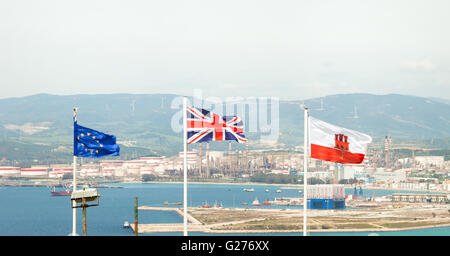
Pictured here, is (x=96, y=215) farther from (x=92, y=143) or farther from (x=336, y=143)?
(x=336, y=143)

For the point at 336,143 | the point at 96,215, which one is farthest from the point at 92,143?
the point at 96,215

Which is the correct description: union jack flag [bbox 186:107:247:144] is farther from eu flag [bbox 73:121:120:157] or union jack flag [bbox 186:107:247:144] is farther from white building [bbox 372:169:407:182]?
white building [bbox 372:169:407:182]

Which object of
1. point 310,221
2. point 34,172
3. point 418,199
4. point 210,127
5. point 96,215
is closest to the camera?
point 210,127

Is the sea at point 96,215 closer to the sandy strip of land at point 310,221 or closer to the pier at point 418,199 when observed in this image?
the sandy strip of land at point 310,221

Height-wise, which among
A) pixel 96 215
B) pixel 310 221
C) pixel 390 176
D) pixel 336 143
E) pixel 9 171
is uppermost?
pixel 336 143

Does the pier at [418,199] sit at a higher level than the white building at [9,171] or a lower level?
lower

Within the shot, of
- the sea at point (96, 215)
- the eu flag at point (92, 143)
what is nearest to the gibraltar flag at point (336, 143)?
the eu flag at point (92, 143)

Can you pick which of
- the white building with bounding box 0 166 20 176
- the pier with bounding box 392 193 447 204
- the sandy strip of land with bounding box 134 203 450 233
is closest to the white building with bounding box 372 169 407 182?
the pier with bounding box 392 193 447 204
